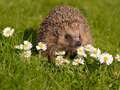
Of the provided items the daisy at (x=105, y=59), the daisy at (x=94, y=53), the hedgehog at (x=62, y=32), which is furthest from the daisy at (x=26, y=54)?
the hedgehog at (x=62, y=32)

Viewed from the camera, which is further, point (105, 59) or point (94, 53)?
point (94, 53)

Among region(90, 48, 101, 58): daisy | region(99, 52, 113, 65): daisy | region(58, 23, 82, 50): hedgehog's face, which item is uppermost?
region(58, 23, 82, 50): hedgehog's face

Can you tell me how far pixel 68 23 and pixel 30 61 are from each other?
191cm

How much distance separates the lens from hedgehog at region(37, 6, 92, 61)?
7.40 meters

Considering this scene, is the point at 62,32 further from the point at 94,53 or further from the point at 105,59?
the point at 105,59

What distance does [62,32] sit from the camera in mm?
7535

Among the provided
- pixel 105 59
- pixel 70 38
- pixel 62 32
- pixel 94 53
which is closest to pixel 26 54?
pixel 94 53

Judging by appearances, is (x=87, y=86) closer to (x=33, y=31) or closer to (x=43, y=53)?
(x=43, y=53)

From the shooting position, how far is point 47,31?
7633mm

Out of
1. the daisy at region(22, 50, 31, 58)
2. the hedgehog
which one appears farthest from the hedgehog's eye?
the daisy at region(22, 50, 31, 58)

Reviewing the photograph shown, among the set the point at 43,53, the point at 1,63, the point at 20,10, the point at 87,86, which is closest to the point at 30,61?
the point at 1,63

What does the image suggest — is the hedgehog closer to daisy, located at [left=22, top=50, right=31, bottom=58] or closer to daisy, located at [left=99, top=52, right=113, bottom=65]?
daisy, located at [left=22, top=50, right=31, bottom=58]

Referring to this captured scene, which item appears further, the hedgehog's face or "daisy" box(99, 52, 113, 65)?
the hedgehog's face

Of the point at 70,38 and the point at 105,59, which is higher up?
the point at 70,38
